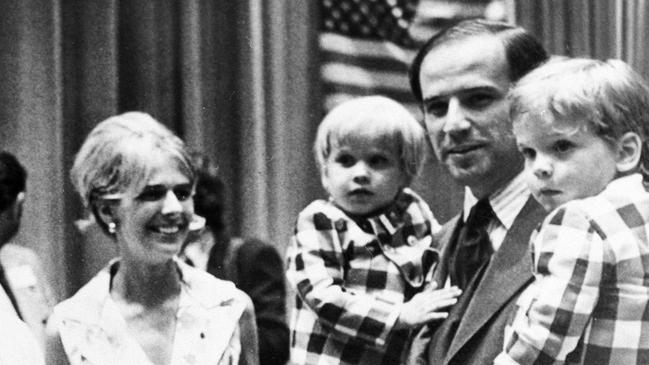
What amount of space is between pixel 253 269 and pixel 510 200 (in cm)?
91

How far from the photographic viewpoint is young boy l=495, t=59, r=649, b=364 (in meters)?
1.43

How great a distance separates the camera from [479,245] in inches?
70.7

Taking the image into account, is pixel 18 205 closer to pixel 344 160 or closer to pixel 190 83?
pixel 190 83

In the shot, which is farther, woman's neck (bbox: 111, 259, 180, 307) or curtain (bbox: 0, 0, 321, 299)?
curtain (bbox: 0, 0, 321, 299)

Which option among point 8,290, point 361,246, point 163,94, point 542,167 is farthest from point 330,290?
point 163,94

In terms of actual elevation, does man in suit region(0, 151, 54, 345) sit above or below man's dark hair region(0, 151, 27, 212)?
below

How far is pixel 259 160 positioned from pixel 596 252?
1619 millimetres

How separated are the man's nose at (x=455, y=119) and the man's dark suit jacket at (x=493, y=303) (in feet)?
0.68

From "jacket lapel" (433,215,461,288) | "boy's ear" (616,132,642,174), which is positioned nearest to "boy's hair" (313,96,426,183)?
"jacket lapel" (433,215,461,288)

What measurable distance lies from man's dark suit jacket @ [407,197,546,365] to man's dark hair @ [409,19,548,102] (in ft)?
1.07

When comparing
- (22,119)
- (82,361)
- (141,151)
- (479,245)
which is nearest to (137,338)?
(82,361)

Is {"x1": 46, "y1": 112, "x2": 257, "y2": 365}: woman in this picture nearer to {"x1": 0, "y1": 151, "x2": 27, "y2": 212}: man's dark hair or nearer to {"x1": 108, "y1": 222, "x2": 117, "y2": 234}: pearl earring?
{"x1": 108, "y1": 222, "x2": 117, "y2": 234}: pearl earring

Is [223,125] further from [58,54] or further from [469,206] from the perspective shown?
[469,206]

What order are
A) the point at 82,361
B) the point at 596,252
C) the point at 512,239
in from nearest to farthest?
the point at 596,252 → the point at 512,239 → the point at 82,361
